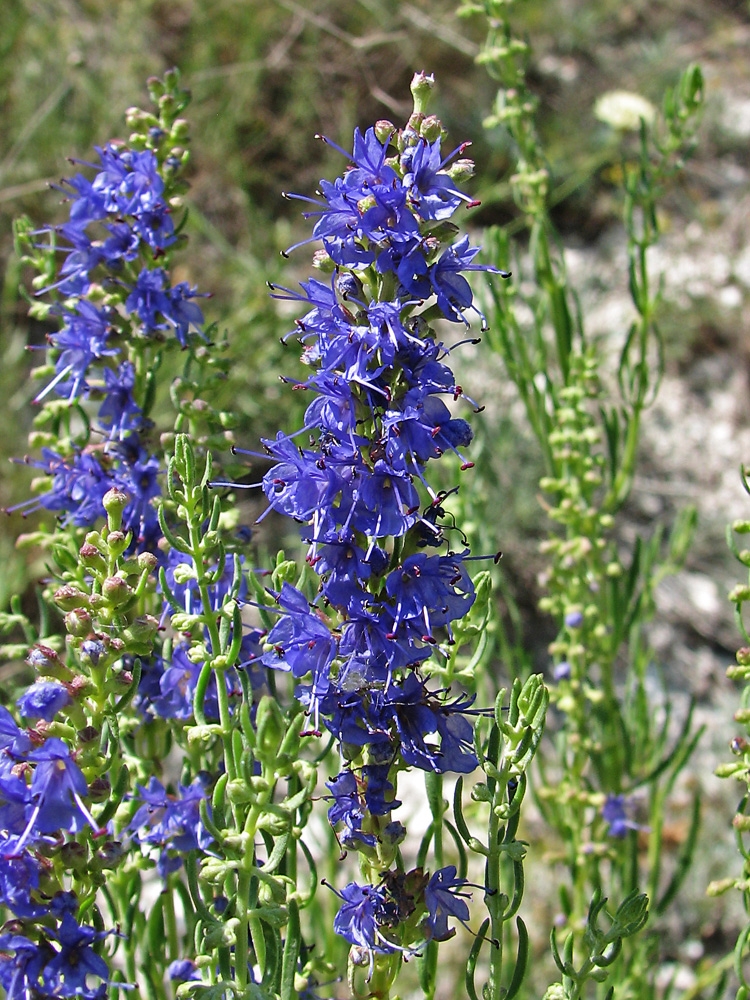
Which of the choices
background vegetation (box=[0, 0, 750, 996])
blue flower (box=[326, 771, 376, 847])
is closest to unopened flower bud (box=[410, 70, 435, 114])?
blue flower (box=[326, 771, 376, 847])

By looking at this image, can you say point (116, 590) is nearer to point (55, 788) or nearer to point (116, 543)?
point (116, 543)

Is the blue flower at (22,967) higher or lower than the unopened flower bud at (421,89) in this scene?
lower

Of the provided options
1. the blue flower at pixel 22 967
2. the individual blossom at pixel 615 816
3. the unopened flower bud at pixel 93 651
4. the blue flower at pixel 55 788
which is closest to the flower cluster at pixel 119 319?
the unopened flower bud at pixel 93 651

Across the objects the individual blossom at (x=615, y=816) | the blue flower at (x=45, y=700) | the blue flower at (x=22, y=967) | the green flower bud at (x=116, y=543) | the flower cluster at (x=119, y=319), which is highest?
the flower cluster at (x=119, y=319)

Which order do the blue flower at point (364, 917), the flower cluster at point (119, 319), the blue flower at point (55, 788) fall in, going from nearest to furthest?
the blue flower at point (55, 788)
the blue flower at point (364, 917)
the flower cluster at point (119, 319)

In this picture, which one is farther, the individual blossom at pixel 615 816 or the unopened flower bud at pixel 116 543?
the individual blossom at pixel 615 816

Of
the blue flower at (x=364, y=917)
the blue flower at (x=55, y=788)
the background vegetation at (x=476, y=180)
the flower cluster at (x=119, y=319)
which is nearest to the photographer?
the blue flower at (x=55, y=788)

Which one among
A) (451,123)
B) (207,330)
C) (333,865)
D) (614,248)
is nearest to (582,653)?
(333,865)

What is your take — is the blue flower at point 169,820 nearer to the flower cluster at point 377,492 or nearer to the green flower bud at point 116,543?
the flower cluster at point 377,492

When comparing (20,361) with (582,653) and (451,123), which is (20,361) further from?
(582,653)
